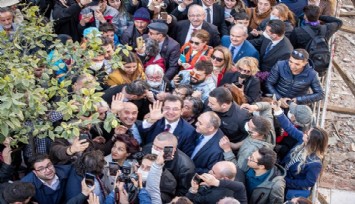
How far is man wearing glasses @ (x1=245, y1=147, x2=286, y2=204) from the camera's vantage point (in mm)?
6238

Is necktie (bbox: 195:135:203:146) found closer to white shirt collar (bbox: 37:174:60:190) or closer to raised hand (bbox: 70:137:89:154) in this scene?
raised hand (bbox: 70:137:89:154)

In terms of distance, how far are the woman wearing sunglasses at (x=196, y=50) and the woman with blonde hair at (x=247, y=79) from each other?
2.54ft

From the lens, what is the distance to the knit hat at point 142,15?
9250mm

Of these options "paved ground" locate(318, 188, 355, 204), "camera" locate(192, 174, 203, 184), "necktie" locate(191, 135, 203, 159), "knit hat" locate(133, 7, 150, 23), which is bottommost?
"paved ground" locate(318, 188, 355, 204)

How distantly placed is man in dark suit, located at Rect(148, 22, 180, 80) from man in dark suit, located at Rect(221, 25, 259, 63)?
933 mm

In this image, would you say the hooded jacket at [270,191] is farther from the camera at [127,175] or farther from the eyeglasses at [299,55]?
the eyeglasses at [299,55]

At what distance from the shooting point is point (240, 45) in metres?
8.91

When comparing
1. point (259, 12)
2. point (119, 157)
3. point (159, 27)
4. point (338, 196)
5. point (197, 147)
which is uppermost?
point (159, 27)

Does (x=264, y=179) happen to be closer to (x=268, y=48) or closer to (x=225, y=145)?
(x=225, y=145)

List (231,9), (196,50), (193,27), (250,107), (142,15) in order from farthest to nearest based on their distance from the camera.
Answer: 1. (231,9)
2. (193,27)
3. (142,15)
4. (196,50)
5. (250,107)

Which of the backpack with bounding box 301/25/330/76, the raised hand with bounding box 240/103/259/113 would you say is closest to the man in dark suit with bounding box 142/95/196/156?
the raised hand with bounding box 240/103/259/113

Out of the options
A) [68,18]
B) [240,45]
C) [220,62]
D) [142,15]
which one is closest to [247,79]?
[220,62]

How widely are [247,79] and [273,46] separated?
114 cm

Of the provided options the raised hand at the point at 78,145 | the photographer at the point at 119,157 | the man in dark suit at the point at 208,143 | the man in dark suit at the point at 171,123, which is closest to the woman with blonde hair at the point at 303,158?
the man in dark suit at the point at 208,143
